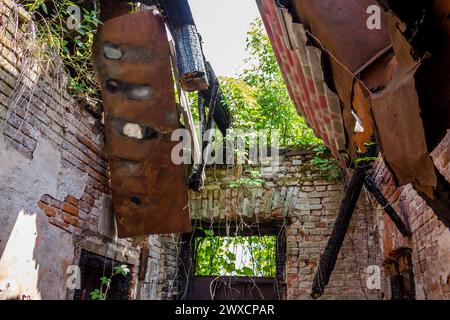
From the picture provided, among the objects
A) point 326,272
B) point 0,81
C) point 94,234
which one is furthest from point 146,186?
point 326,272

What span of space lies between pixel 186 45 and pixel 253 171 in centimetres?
263

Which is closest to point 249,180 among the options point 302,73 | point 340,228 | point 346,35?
point 340,228

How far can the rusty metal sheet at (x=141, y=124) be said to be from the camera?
2.77 m

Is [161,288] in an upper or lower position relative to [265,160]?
lower

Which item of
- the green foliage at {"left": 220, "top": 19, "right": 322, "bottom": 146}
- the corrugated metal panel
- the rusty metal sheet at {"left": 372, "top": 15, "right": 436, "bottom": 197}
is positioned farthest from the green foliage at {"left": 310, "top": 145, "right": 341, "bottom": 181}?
the rusty metal sheet at {"left": 372, "top": 15, "right": 436, "bottom": 197}

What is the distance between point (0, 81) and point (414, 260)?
362cm

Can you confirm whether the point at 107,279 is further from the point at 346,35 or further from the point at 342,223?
the point at 346,35

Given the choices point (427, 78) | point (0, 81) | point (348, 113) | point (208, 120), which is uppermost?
point (208, 120)

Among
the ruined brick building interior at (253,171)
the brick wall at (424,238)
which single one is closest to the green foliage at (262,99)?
the ruined brick building interior at (253,171)

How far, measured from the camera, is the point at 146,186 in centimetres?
320

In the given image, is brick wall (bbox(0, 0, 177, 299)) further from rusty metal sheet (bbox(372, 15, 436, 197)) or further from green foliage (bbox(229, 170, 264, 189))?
rusty metal sheet (bbox(372, 15, 436, 197))

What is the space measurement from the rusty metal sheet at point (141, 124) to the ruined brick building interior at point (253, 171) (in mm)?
12

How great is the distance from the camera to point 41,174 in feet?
A: 9.12
